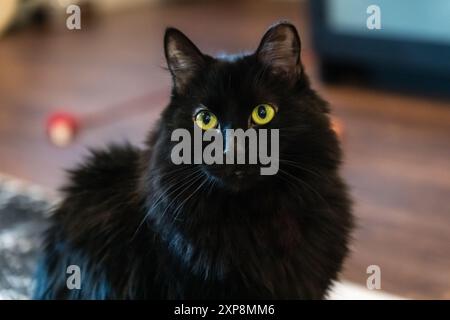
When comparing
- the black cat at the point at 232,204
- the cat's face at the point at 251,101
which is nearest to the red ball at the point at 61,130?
the black cat at the point at 232,204

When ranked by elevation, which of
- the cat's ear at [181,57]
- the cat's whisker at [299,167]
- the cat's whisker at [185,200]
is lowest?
the cat's whisker at [185,200]

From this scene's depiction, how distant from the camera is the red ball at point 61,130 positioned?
260cm

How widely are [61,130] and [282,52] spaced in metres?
1.70

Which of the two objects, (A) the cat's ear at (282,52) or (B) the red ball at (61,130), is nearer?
(A) the cat's ear at (282,52)

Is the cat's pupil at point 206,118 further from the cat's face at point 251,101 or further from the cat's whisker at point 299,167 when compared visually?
the cat's whisker at point 299,167

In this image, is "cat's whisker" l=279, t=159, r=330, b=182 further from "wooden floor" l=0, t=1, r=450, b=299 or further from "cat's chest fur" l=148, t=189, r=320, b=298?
"wooden floor" l=0, t=1, r=450, b=299

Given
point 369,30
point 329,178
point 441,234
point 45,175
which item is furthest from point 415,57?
point 329,178

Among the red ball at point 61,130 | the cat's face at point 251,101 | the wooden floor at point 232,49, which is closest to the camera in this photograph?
the cat's face at point 251,101

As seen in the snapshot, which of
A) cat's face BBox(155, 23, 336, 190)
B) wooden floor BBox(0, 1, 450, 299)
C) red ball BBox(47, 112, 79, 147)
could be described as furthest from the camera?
red ball BBox(47, 112, 79, 147)

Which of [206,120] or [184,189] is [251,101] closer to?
[206,120]

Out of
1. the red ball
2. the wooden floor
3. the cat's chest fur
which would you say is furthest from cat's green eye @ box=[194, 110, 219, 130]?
the red ball

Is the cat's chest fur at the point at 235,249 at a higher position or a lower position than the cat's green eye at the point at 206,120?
lower

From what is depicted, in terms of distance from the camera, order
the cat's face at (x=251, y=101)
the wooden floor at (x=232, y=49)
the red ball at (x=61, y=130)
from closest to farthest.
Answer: the cat's face at (x=251, y=101), the wooden floor at (x=232, y=49), the red ball at (x=61, y=130)

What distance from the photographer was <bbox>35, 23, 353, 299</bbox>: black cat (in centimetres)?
109
